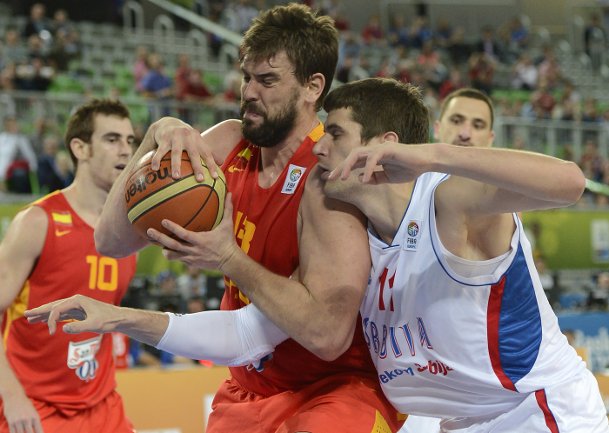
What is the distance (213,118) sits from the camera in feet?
43.2

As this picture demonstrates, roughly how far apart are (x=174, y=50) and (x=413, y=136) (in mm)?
14508

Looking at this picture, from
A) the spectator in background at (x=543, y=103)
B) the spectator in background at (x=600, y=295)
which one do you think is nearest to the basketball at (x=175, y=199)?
the spectator in background at (x=600, y=295)

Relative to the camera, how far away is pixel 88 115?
579 cm

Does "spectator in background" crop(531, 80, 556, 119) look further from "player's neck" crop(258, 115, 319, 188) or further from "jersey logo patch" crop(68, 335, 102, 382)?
"player's neck" crop(258, 115, 319, 188)

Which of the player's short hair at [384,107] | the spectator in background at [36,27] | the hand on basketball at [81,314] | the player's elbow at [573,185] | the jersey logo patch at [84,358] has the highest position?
the spectator in background at [36,27]

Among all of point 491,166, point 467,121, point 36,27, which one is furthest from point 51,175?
point 491,166

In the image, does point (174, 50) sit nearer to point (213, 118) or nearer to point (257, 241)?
point (213, 118)

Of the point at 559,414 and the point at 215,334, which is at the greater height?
the point at 215,334

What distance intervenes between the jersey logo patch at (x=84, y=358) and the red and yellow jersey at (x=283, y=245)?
4.42 ft

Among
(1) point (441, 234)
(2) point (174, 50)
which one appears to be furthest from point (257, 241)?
(2) point (174, 50)

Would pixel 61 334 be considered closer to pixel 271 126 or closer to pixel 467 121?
pixel 271 126

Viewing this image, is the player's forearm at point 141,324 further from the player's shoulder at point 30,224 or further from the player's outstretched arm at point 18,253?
the player's shoulder at point 30,224

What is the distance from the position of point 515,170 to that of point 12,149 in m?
9.39

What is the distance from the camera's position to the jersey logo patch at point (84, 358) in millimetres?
5094
